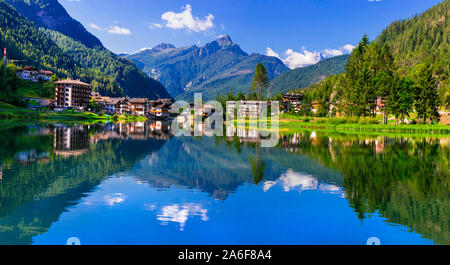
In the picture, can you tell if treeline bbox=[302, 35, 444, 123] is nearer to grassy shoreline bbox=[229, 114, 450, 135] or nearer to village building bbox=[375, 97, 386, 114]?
village building bbox=[375, 97, 386, 114]

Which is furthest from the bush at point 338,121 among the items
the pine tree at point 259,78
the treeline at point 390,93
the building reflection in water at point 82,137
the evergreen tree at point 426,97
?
the building reflection in water at point 82,137

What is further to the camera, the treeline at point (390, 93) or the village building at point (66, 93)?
the village building at point (66, 93)

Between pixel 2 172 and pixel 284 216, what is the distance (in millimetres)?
19922

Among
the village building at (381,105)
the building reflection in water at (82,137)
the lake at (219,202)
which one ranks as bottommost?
the lake at (219,202)

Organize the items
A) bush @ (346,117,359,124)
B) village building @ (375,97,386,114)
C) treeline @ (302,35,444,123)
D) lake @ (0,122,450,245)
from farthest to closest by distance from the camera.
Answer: village building @ (375,97,386,114), bush @ (346,117,359,124), treeline @ (302,35,444,123), lake @ (0,122,450,245)

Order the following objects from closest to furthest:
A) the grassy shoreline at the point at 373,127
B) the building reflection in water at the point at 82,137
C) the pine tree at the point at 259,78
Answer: the building reflection in water at the point at 82,137 < the grassy shoreline at the point at 373,127 < the pine tree at the point at 259,78

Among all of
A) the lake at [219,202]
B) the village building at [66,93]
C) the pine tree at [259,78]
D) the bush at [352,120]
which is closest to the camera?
the lake at [219,202]

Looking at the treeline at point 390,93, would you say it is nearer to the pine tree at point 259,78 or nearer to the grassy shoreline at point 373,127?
the grassy shoreline at point 373,127

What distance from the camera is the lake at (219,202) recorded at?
12766mm

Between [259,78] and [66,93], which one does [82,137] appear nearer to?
[259,78]

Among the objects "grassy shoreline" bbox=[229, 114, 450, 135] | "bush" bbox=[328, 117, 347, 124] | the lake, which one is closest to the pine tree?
"grassy shoreline" bbox=[229, 114, 450, 135]

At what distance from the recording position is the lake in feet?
41.9

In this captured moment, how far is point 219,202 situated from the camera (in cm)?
1795
